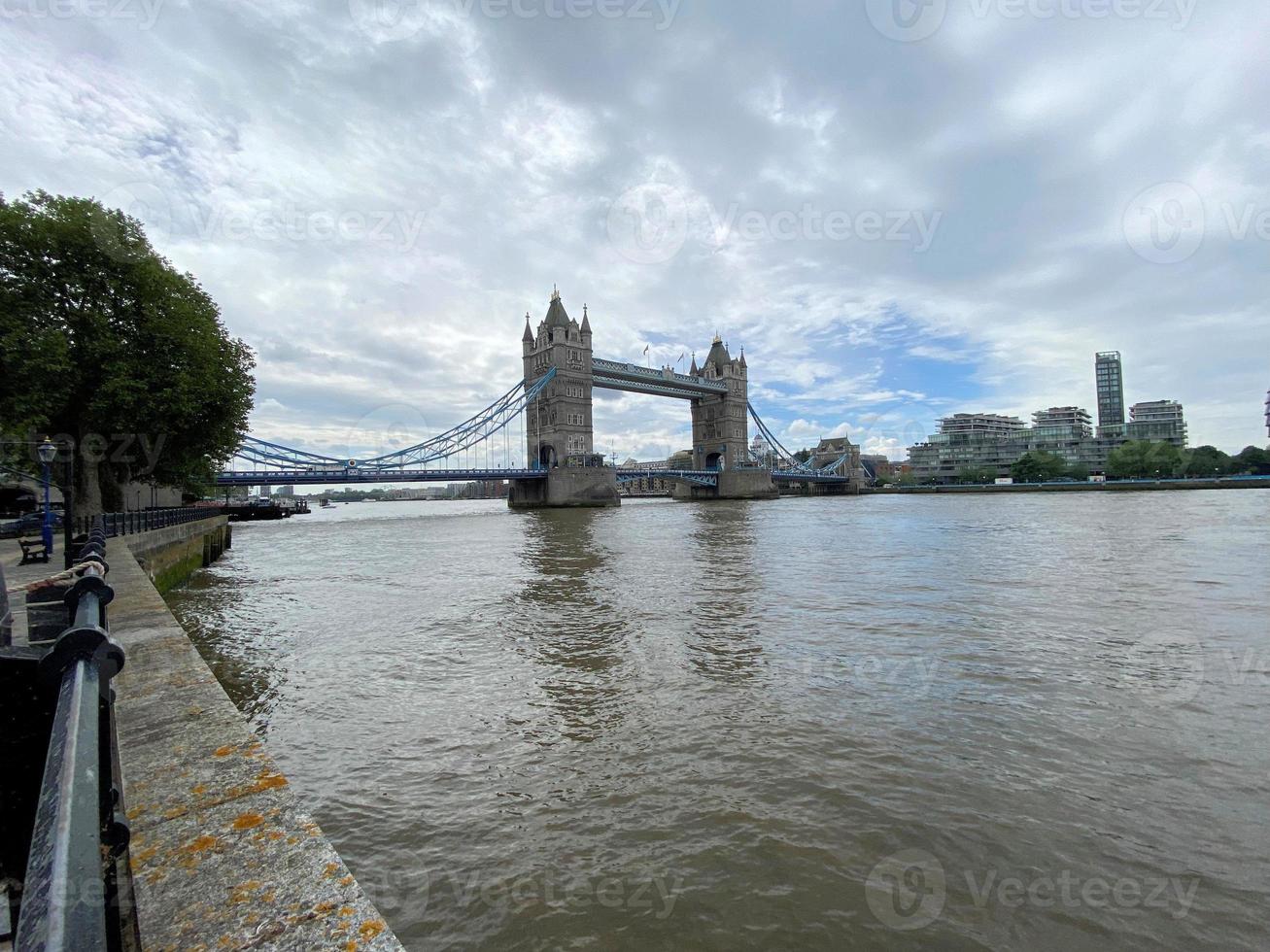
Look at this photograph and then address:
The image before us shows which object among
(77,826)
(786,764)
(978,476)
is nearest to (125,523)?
(786,764)

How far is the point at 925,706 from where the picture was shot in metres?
5.64

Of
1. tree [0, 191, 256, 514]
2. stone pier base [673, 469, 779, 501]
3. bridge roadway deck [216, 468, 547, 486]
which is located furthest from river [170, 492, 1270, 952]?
stone pier base [673, 469, 779, 501]

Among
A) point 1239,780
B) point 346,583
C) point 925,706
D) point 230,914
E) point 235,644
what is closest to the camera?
point 230,914

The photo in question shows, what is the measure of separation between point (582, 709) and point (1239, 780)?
15.9 feet

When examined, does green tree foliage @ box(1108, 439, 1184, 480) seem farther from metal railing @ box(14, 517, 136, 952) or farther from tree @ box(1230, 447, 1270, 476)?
metal railing @ box(14, 517, 136, 952)

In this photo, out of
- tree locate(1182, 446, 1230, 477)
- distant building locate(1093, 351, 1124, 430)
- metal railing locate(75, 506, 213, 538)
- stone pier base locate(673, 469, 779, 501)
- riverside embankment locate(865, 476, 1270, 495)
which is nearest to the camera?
metal railing locate(75, 506, 213, 538)

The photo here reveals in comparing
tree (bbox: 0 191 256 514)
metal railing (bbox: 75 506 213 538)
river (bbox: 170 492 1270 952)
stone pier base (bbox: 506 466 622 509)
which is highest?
tree (bbox: 0 191 256 514)

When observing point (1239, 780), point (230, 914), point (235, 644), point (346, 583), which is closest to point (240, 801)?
point (230, 914)

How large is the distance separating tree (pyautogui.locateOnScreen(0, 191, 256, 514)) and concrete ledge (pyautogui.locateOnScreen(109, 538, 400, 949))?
18532mm

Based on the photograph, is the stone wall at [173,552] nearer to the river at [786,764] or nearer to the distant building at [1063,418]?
the river at [786,764]

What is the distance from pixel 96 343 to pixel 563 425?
51331mm

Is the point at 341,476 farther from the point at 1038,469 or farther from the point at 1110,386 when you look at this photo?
the point at 1110,386

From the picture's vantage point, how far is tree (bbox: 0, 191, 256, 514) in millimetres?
16125

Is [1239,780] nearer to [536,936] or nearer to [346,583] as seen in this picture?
[536,936]
